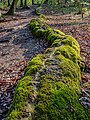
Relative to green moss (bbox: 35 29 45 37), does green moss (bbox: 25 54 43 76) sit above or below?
above

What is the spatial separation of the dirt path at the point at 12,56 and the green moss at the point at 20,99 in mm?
727

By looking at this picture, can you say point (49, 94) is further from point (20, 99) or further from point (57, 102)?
point (20, 99)

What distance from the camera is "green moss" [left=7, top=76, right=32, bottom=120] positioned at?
406cm

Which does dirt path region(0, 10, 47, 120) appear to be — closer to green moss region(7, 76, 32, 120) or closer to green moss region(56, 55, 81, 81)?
green moss region(7, 76, 32, 120)

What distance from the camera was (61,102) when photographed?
462 cm

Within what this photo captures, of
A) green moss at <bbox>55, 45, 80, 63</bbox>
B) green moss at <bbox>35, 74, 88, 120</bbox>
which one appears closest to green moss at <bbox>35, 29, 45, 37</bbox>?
green moss at <bbox>55, 45, 80, 63</bbox>

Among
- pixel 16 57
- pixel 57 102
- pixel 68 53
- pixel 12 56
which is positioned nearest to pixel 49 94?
pixel 57 102

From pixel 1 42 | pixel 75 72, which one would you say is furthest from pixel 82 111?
pixel 1 42

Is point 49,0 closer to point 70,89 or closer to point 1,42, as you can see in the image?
point 1,42

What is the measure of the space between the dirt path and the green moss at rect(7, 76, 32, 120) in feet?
2.39

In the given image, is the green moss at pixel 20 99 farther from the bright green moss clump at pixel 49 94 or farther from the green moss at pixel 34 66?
the green moss at pixel 34 66

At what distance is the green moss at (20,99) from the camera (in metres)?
4.06

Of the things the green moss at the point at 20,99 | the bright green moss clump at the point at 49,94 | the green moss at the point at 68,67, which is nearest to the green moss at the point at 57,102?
the bright green moss clump at the point at 49,94

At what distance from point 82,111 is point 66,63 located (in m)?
1.78
